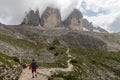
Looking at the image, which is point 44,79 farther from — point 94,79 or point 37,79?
point 94,79

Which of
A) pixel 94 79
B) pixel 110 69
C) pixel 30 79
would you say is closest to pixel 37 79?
pixel 30 79

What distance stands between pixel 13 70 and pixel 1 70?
4411 millimetres

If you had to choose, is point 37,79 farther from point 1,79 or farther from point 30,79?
point 1,79

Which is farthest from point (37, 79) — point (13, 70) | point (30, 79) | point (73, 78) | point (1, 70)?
point (73, 78)

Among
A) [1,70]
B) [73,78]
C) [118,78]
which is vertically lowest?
[118,78]

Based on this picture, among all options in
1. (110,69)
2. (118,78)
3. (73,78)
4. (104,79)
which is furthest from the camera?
(110,69)

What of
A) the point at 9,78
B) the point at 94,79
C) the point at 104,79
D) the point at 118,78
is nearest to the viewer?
the point at 9,78

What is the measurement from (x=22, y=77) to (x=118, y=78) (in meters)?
68.3

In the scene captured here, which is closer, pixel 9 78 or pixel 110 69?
pixel 9 78

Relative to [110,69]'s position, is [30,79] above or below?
above

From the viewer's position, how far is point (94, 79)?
251 feet

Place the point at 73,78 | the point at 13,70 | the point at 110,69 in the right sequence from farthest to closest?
the point at 110,69 < the point at 73,78 < the point at 13,70

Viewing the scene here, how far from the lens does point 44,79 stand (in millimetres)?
39500

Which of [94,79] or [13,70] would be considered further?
[94,79]
